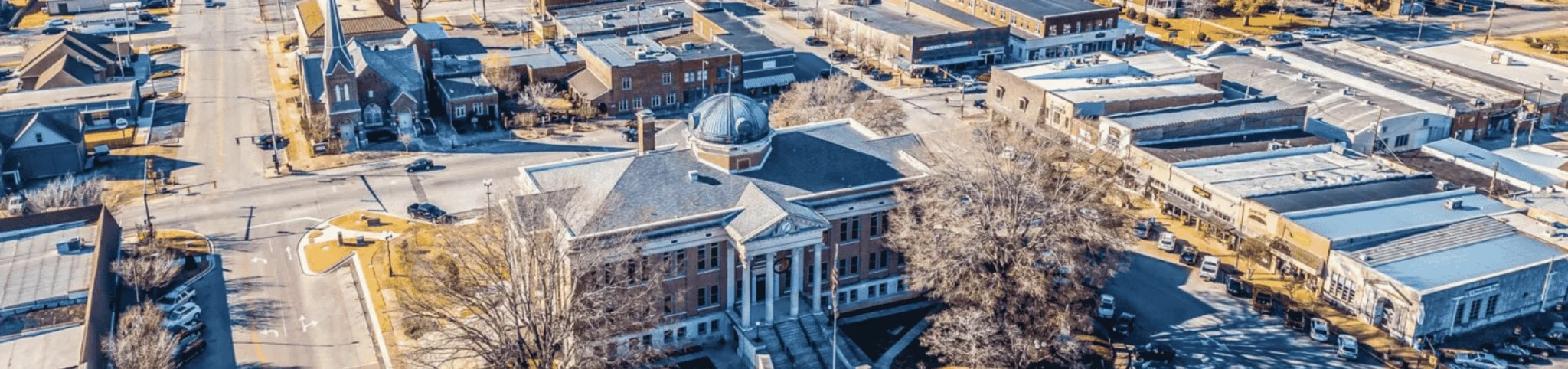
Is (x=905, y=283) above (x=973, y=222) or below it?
below

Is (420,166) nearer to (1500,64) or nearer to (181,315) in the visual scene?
(181,315)

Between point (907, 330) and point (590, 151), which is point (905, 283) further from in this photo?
point (590, 151)

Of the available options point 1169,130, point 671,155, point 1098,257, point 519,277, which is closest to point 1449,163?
point 1169,130

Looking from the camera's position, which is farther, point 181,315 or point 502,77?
point 502,77

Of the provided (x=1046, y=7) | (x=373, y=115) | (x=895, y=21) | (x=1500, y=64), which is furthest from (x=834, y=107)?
(x=1500, y=64)

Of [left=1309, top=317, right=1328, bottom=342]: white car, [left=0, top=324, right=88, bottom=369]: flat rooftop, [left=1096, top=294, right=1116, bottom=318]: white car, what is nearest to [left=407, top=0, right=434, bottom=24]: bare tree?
[left=0, top=324, right=88, bottom=369]: flat rooftop

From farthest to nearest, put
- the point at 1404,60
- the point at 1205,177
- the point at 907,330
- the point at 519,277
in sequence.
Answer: the point at 1404,60 → the point at 1205,177 → the point at 907,330 → the point at 519,277
